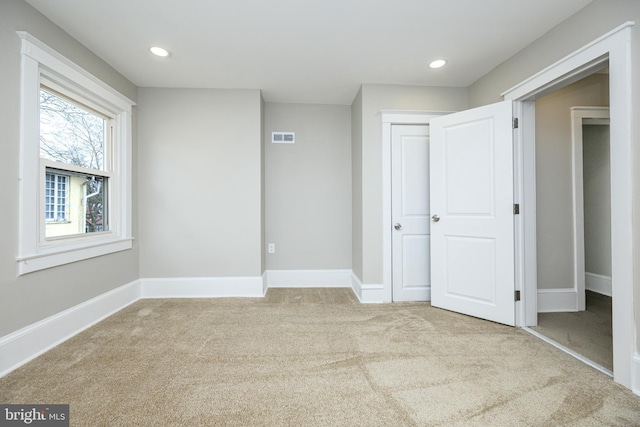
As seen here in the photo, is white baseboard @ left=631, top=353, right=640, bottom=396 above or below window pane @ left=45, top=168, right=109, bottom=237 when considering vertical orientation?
below

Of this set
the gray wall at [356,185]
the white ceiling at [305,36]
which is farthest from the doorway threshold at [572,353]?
the white ceiling at [305,36]

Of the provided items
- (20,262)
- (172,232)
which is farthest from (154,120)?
(20,262)

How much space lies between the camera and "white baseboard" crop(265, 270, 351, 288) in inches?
154

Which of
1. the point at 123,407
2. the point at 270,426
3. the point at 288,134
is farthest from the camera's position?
the point at 288,134

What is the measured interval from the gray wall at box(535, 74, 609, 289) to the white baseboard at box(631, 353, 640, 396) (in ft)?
4.63

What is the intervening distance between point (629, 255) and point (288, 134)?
3441 mm

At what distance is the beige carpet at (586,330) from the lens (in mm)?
2108

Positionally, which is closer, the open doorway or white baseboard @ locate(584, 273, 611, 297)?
the open doorway

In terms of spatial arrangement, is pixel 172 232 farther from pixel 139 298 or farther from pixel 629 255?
pixel 629 255

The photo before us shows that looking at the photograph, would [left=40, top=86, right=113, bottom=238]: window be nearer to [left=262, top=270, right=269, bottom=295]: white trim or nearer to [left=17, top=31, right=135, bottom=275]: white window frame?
[left=17, top=31, right=135, bottom=275]: white window frame

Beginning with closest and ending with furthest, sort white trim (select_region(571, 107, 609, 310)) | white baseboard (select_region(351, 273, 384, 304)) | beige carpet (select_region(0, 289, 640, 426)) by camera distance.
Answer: beige carpet (select_region(0, 289, 640, 426)) → white trim (select_region(571, 107, 609, 310)) → white baseboard (select_region(351, 273, 384, 304))

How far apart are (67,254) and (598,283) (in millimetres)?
5789

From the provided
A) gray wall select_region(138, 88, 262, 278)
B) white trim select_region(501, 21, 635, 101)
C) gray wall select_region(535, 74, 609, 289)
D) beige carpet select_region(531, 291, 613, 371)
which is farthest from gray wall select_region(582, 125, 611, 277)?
gray wall select_region(138, 88, 262, 278)

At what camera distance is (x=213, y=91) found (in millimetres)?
3465
